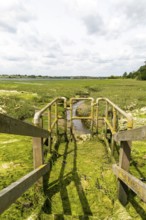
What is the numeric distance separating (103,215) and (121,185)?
537 mm

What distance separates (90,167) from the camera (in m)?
4.50

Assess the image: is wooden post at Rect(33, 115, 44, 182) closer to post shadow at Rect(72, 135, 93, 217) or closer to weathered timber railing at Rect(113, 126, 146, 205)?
post shadow at Rect(72, 135, 93, 217)

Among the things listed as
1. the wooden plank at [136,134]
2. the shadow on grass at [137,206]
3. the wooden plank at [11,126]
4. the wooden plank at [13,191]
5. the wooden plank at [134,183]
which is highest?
the wooden plank at [11,126]

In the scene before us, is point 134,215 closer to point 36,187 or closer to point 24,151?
point 36,187

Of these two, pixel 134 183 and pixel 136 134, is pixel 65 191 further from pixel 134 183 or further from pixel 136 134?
pixel 136 134

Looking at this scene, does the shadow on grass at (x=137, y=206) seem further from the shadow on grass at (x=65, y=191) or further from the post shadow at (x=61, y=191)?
the post shadow at (x=61, y=191)

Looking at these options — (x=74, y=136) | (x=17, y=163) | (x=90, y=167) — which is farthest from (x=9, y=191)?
(x=74, y=136)

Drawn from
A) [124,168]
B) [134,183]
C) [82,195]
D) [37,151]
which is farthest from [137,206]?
[37,151]

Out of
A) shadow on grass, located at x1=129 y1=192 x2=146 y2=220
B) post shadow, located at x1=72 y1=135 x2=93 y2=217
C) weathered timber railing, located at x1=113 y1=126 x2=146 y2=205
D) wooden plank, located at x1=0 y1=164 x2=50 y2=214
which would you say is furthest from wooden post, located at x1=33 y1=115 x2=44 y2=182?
shadow on grass, located at x1=129 y1=192 x2=146 y2=220

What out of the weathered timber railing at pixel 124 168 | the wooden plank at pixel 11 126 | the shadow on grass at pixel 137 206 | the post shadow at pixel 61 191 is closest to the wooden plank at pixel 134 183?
the weathered timber railing at pixel 124 168

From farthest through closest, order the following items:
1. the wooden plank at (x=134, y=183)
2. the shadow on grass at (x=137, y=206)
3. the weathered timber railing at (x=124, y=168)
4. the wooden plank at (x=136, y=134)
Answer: the shadow on grass at (x=137, y=206) → the weathered timber railing at (x=124, y=168) → the wooden plank at (x=134, y=183) → the wooden plank at (x=136, y=134)

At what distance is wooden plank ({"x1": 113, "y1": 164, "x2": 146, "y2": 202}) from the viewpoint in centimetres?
223

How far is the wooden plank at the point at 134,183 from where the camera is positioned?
2228 mm

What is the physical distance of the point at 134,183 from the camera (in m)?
2.50
